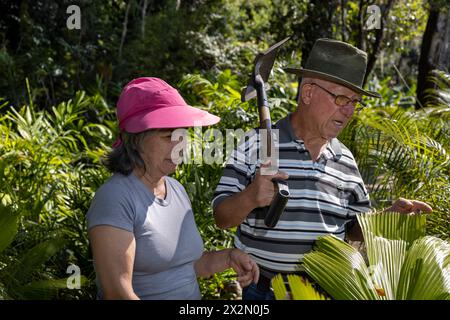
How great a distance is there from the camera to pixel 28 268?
281 cm

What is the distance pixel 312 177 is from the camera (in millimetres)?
2582

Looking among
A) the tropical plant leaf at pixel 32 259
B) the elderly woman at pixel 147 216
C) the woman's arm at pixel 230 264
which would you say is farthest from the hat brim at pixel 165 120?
the tropical plant leaf at pixel 32 259

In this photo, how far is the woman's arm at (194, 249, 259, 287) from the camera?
2271mm

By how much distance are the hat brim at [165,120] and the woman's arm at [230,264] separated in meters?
0.50

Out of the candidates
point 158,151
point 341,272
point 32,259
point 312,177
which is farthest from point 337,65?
point 32,259

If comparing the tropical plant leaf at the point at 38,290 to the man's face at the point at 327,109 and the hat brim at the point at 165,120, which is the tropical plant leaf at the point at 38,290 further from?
the man's face at the point at 327,109

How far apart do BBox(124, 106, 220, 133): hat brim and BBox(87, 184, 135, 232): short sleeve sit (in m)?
0.22

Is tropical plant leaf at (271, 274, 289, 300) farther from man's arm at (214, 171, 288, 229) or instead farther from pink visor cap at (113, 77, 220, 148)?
pink visor cap at (113, 77, 220, 148)

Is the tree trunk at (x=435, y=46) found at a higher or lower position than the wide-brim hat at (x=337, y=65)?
lower

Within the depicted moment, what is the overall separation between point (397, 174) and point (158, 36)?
22.5 feet

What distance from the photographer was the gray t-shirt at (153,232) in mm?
2049

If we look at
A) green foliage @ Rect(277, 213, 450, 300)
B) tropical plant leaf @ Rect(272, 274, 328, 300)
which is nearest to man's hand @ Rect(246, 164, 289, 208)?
green foliage @ Rect(277, 213, 450, 300)
